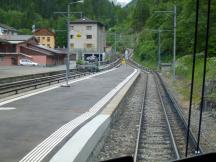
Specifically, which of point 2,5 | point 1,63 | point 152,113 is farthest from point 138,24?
point 152,113

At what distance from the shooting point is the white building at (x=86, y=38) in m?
122

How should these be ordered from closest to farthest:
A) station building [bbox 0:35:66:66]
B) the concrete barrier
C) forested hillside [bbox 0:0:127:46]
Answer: the concrete barrier
station building [bbox 0:35:66:66]
forested hillside [bbox 0:0:127:46]

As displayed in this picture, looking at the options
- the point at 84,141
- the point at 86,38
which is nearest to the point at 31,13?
the point at 86,38

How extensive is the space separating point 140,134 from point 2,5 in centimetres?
17338

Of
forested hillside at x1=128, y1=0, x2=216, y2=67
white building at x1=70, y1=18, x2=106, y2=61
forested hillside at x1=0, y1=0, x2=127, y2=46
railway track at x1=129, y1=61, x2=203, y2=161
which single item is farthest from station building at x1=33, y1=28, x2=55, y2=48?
railway track at x1=129, y1=61, x2=203, y2=161

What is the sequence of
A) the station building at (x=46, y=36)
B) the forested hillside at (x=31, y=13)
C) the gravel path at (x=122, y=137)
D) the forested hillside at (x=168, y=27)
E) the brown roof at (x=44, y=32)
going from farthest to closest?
the forested hillside at (x=31, y=13) < the station building at (x=46, y=36) < the brown roof at (x=44, y=32) < the forested hillside at (x=168, y=27) < the gravel path at (x=122, y=137)

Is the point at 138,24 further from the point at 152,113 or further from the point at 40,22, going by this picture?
the point at 152,113

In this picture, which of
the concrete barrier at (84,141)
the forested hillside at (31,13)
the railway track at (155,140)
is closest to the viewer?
the concrete barrier at (84,141)

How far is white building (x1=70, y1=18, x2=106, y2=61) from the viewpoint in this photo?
4813 inches

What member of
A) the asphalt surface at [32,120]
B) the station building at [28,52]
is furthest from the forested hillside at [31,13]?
the asphalt surface at [32,120]

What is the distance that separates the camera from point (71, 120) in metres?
16.7

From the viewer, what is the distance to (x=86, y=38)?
125500 mm

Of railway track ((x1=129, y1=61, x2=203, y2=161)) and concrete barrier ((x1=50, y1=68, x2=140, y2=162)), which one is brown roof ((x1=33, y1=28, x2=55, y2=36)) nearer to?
railway track ((x1=129, y1=61, x2=203, y2=161))

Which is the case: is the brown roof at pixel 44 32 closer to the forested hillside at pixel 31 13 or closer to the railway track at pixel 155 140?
the forested hillside at pixel 31 13
